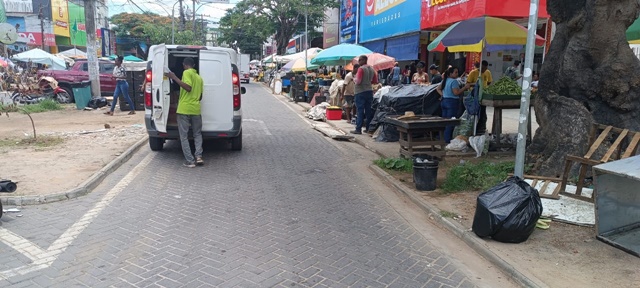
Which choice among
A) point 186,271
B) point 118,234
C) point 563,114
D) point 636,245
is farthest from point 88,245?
point 563,114

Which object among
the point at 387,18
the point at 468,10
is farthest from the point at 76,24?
the point at 468,10

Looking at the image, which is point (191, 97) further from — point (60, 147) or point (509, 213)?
point (509, 213)

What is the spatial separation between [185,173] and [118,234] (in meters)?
2.88

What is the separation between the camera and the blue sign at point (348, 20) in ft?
100

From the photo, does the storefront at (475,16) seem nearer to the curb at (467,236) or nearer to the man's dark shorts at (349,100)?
the man's dark shorts at (349,100)

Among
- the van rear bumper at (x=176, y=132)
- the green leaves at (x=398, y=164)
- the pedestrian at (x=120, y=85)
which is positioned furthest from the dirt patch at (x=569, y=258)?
the pedestrian at (x=120, y=85)

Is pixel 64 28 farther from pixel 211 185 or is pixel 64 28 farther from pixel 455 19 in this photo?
pixel 211 185

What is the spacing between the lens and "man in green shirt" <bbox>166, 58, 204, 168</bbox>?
8062mm

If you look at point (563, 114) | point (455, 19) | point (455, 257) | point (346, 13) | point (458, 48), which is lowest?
point (455, 257)

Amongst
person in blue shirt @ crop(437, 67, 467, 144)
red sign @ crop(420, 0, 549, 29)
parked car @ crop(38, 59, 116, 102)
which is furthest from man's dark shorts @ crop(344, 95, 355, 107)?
parked car @ crop(38, 59, 116, 102)

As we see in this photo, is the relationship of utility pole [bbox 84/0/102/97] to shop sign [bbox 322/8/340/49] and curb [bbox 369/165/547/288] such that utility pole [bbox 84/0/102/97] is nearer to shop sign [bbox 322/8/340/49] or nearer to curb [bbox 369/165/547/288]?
curb [bbox 369/165/547/288]

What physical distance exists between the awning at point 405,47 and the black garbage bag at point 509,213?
1587cm

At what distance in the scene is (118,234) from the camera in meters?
4.99

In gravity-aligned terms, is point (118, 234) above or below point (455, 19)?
below
